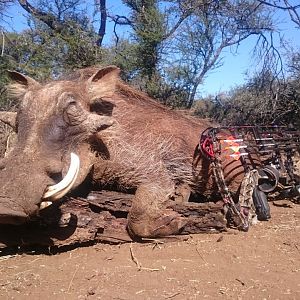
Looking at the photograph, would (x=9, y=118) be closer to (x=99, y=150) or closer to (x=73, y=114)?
(x=73, y=114)

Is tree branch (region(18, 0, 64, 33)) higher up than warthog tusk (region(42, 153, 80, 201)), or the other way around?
tree branch (region(18, 0, 64, 33))

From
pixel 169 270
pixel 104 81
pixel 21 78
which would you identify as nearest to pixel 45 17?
pixel 21 78

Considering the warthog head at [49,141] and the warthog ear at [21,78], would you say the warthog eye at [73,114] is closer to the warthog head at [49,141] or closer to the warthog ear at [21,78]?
the warthog head at [49,141]

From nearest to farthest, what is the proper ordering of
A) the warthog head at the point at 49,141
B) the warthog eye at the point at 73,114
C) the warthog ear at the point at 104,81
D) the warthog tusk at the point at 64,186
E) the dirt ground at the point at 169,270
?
the dirt ground at the point at 169,270 < the warthog head at the point at 49,141 < the warthog tusk at the point at 64,186 < the warthog eye at the point at 73,114 < the warthog ear at the point at 104,81

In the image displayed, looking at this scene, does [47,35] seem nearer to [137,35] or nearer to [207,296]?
[137,35]

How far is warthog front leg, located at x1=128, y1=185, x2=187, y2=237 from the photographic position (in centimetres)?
378

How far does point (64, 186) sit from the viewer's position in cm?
→ 321

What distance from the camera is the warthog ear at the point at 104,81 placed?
13.5 ft

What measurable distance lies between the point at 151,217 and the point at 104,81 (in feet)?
4.43

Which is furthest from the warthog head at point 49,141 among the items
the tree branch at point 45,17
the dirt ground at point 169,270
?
the tree branch at point 45,17

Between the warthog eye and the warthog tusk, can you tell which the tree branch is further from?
the warthog tusk

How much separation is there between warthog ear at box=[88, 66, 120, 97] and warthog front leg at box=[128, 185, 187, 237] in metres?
0.96

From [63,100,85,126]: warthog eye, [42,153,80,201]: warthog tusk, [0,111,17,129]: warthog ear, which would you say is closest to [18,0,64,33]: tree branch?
[0,111,17,129]: warthog ear

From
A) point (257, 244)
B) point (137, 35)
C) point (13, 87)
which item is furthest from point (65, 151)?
point (137, 35)
